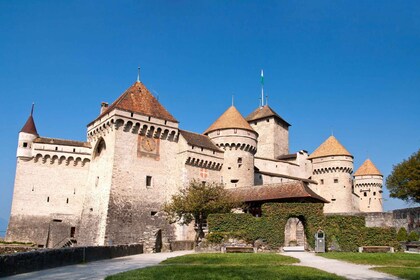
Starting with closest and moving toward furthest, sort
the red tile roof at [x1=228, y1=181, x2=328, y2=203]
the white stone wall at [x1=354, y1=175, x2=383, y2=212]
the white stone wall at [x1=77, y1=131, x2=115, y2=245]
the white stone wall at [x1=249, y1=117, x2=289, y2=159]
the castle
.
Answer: the red tile roof at [x1=228, y1=181, x2=328, y2=203], the white stone wall at [x1=77, y1=131, x2=115, y2=245], the castle, the white stone wall at [x1=249, y1=117, x2=289, y2=159], the white stone wall at [x1=354, y1=175, x2=383, y2=212]

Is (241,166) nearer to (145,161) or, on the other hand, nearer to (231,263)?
(145,161)

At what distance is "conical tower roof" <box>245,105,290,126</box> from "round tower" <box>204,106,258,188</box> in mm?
18446

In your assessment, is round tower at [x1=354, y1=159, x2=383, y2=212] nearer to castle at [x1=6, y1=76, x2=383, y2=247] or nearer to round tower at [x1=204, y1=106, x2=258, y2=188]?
castle at [x1=6, y1=76, x2=383, y2=247]

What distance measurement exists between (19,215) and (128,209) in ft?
33.9

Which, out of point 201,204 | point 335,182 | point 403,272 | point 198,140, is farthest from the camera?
point 335,182

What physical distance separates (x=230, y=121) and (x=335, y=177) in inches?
771

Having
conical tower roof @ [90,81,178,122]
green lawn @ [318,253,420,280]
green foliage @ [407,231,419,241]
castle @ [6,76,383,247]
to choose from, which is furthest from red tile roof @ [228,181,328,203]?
conical tower roof @ [90,81,178,122]

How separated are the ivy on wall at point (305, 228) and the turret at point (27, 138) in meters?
19.2

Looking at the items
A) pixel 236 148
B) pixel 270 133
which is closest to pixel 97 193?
pixel 236 148

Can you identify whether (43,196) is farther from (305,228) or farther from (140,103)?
(305,228)

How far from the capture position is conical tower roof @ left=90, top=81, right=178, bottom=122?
114 feet

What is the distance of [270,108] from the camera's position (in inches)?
2425

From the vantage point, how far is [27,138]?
37.1 metres

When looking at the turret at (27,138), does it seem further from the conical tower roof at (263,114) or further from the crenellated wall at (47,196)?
the conical tower roof at (263,114)
